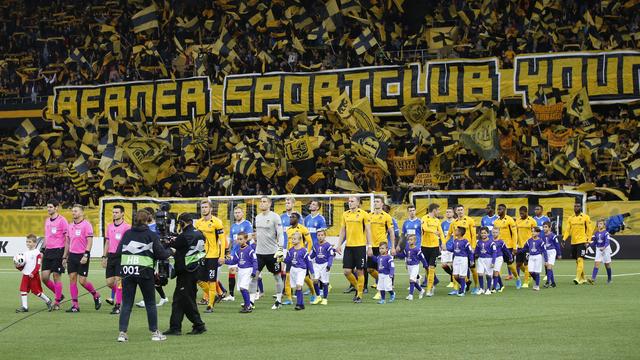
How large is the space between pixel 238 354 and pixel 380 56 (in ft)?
114

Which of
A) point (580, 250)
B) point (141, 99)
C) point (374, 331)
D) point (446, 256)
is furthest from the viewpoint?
point (141, 99)

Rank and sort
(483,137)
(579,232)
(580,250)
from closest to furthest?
(580,250) → (579,232) → (483,137)

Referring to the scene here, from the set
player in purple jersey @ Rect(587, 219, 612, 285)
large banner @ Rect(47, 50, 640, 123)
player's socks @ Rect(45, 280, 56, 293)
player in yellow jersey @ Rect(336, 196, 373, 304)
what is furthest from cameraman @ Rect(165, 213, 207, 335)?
large banner @ Rect(47, 50, 640, 123)

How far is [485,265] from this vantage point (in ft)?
85.1

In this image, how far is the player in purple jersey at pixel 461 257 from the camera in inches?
993

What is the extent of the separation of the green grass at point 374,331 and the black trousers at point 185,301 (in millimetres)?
412

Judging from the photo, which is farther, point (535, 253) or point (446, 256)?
point (535, 253)

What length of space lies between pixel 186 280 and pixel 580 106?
28.0 meters

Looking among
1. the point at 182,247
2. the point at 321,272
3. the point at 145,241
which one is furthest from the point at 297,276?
the point at 145,241

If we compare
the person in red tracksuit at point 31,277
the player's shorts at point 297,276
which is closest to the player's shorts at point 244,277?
the player's shorts at point 297,276

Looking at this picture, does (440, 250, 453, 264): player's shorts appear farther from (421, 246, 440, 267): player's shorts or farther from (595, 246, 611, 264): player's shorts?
(595, 246, 611, 264): player's shorts

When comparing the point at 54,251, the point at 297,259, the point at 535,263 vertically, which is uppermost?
the point at 54,251

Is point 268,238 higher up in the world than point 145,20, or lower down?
lower down

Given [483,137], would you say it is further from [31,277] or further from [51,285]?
[31,277]
